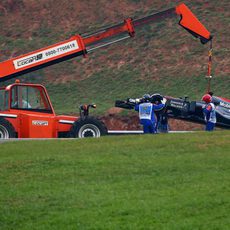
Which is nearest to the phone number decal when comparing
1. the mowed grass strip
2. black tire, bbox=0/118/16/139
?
black tire, bbox=0/118/16/139

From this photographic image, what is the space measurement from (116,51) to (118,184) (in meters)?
32.9

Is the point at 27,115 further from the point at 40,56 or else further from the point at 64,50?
the point at 64,50

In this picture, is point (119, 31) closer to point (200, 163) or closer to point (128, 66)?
point (200, 163)

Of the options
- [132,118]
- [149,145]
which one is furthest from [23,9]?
[149,145]

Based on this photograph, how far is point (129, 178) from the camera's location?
55.1 feet

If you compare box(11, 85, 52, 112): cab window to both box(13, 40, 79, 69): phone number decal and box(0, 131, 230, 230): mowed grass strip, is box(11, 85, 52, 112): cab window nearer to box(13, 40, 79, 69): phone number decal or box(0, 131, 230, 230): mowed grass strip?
box(13, 40, 79, 69): phone number decal

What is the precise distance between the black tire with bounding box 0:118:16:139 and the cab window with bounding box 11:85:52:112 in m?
0.86

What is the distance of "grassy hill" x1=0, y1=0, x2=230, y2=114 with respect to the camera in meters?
43.8

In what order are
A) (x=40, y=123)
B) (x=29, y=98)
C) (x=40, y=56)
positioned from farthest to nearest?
1. (x=40, y=56)
2. (x=29, y=98)
3. (x=40, y=123)

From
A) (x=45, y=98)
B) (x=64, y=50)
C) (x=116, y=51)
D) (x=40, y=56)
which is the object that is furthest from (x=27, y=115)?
(x=116, y=51)

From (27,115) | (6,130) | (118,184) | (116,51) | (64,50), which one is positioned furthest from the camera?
(116,51)

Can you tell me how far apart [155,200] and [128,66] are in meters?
32.3

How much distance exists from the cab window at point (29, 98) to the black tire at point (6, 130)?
86 cm

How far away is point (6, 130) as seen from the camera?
85.0ft
